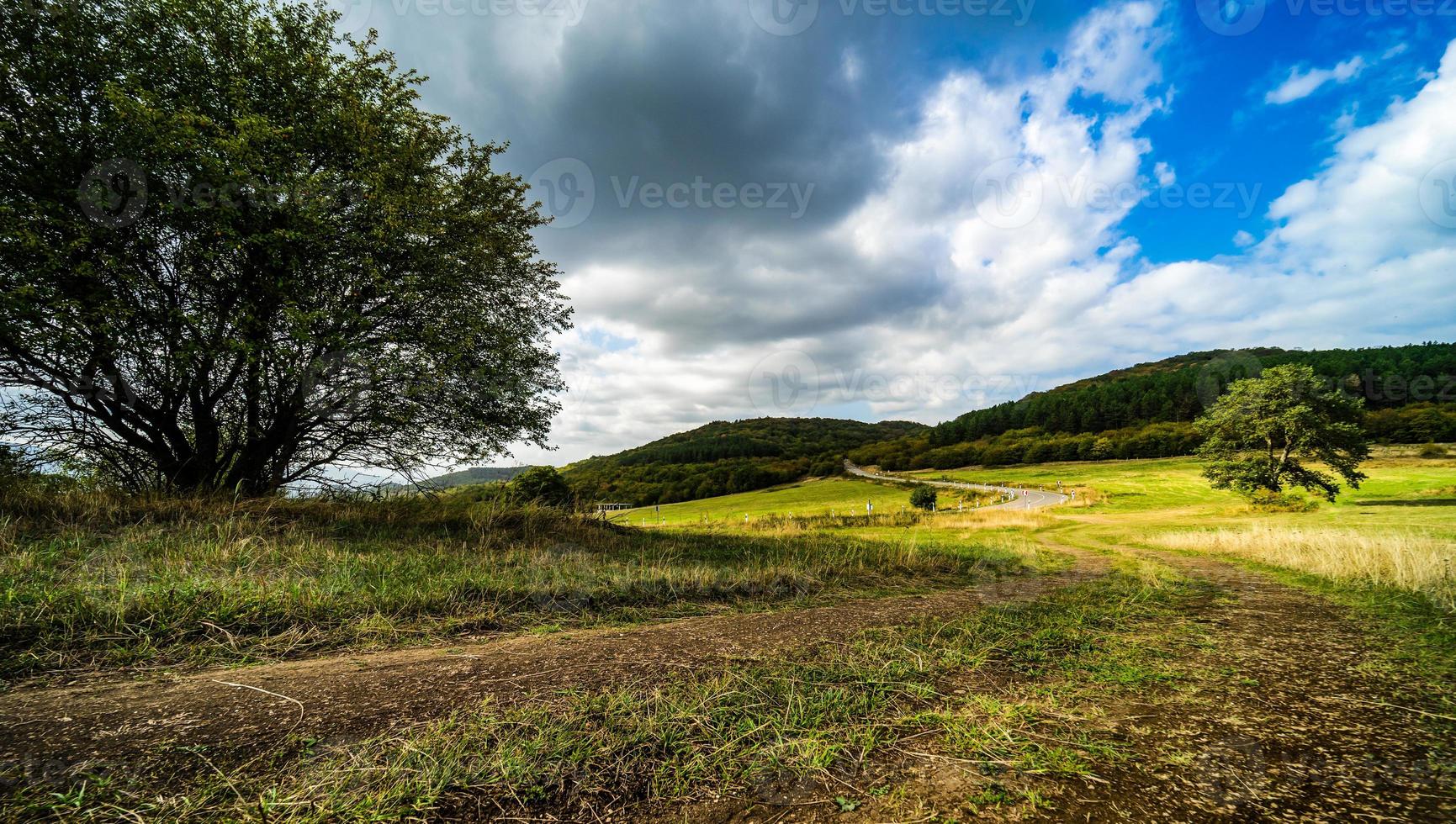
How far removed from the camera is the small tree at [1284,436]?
34.1 metres

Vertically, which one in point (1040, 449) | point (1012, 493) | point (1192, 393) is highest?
point (1192, 393)

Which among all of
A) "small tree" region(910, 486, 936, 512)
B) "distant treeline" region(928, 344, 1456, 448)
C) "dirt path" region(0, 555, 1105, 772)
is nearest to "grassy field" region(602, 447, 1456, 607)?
"small tree" region(910, 486, 936, 512)

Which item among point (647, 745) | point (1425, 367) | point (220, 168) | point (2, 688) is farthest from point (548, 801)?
point (1425, 367)

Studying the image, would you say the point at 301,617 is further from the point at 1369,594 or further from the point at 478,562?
the point at 1369,594

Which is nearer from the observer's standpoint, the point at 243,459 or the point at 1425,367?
the point at 243,459

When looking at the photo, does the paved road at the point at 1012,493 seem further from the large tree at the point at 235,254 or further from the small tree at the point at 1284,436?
the large tree at the point at 235,254

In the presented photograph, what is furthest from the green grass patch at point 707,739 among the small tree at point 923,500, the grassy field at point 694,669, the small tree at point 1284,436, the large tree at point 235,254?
the small tree at point 923,500

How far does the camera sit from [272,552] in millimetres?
5453

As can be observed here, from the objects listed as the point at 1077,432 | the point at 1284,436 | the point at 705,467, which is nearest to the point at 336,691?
the point at 1284,436

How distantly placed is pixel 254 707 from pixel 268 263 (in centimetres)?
934

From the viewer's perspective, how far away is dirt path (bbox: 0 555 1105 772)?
198cm

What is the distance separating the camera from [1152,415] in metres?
116

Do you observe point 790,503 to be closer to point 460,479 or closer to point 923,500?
point 923,500

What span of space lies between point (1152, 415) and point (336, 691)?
492 feet
